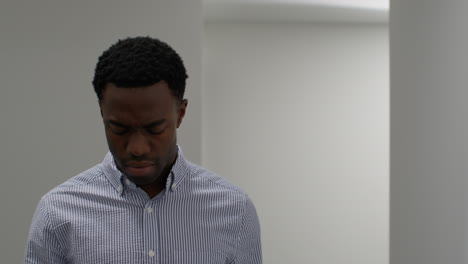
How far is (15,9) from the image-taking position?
273 cm

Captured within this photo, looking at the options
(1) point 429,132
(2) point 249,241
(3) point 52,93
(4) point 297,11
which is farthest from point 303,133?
(2) point 249,241

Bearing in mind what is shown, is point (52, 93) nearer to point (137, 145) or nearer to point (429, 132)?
point (429, 132)

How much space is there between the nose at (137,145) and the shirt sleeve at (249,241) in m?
0.24

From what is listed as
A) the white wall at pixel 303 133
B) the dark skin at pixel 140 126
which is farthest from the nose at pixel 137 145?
the white wall at pixel 303 133

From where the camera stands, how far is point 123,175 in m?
1.03

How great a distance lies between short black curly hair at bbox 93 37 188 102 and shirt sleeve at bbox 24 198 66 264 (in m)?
0.22

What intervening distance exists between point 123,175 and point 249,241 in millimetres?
255

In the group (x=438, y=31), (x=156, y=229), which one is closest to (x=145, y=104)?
(x=156, y=229)

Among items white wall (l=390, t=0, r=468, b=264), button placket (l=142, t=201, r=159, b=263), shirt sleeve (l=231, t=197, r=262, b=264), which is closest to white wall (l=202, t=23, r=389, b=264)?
white wall (l=390, t=0, r=468, b=264)

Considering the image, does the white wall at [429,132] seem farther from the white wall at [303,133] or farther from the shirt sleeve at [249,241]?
the white wall at [303,133]

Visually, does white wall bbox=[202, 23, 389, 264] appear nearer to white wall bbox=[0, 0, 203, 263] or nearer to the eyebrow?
white wall bbox=[0, 0, 203, 263]

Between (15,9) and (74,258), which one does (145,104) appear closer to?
(74,258)

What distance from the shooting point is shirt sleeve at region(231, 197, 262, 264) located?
109cm

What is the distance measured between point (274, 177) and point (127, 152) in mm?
3509
